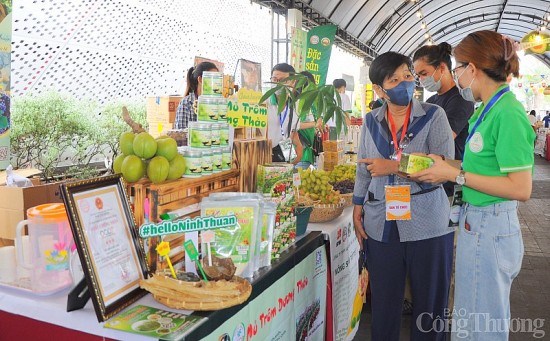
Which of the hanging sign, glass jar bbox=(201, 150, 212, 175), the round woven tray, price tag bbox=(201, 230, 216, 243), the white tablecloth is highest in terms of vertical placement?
the hanging sign

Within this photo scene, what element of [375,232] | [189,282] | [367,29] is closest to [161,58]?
[375,232]

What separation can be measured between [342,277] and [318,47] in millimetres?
7635

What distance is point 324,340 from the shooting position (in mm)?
2508

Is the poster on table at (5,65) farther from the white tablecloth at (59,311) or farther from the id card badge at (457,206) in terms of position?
→ the id card badge at (457,206)

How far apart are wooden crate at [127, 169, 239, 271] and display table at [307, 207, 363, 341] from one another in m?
0.84

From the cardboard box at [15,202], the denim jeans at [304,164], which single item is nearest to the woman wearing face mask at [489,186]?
the cardboard box at [15,202]

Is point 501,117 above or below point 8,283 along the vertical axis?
above

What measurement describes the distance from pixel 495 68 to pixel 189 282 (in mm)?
1368

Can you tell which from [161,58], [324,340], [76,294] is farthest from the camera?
[161,58]

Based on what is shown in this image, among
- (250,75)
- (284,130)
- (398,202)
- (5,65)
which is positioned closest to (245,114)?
(398,202)

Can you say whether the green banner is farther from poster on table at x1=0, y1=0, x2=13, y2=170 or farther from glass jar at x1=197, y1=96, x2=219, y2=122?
glass jar at x1=197, y1=96, x2=219, y2=122

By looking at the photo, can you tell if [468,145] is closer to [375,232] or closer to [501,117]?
[501,117]

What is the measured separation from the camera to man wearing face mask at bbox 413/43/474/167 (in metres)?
2.90

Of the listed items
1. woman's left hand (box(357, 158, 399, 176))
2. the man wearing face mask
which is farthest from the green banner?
woman's left hand (box(357, 158, 399, 176))
